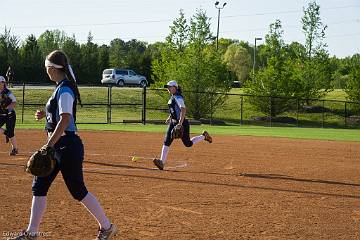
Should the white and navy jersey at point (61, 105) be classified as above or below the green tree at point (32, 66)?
below

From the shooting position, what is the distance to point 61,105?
18.1 ft

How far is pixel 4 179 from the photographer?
33.9ft

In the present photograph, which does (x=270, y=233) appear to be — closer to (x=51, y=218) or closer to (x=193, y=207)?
(x=193, y=207)

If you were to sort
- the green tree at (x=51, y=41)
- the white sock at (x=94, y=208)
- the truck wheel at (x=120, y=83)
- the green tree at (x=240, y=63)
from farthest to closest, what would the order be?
the green tree at (x=240, y=63) < the green tree at (x=51, y=41) < the truck wheel at (x=120, y=83) < the white sock at (x=94, y=208)

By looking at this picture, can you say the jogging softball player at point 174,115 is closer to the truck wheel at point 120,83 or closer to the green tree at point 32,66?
the truck wheel at point 120,83

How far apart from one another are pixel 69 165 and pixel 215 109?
36159mm

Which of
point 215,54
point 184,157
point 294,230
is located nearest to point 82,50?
point 215,54

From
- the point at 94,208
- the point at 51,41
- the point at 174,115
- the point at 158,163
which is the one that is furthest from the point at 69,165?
the point at 51,41

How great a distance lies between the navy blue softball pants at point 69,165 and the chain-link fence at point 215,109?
31.4 m

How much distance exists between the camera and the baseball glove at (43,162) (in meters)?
5.46

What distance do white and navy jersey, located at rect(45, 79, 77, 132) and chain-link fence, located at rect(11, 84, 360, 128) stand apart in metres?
31.4

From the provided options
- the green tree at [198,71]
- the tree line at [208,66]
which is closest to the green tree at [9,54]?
the tree line at [208,66]

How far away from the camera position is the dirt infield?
6.81 m

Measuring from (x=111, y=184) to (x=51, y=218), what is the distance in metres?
2.94
